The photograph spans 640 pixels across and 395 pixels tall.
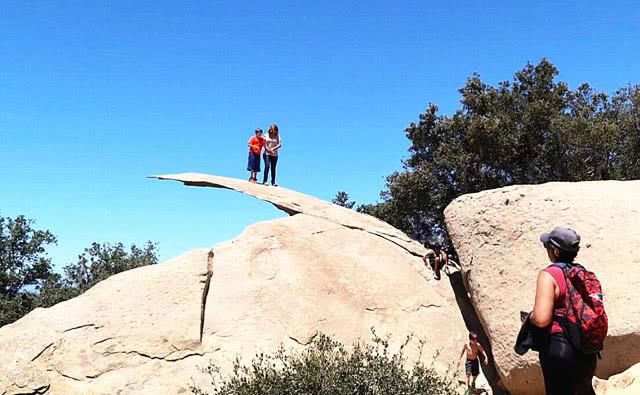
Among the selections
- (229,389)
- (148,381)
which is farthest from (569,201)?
(148,381)

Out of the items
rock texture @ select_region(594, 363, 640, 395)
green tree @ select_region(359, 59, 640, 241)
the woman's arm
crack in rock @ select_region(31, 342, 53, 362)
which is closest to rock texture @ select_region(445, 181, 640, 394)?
rock texture @ select_region(594, 363, 640, 395)

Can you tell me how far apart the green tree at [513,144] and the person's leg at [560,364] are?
1998cm

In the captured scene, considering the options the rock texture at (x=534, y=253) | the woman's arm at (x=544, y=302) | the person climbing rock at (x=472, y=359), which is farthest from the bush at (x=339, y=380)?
the person climbing rock at (x=472, y=359)

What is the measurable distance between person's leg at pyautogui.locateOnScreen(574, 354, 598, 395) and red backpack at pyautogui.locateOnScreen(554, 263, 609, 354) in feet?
0.20

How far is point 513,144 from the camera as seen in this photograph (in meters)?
23.6

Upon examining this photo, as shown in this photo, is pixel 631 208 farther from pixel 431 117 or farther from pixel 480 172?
pixel 431 117

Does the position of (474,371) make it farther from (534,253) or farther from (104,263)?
(104,263)

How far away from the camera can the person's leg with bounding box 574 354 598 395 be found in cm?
423

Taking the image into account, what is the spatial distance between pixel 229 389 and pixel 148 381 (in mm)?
2316

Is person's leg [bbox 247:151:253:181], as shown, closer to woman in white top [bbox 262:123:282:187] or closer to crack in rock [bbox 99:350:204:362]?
woman in white top [bbox 262:123:282:187]

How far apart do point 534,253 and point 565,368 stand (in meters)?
5.67

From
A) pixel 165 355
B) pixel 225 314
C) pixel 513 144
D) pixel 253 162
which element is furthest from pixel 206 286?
pixel 513 144

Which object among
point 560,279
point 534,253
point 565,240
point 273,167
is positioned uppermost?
point 273,167

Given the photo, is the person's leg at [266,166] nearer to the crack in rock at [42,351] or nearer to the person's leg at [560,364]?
the crack in rock at [42,351]
